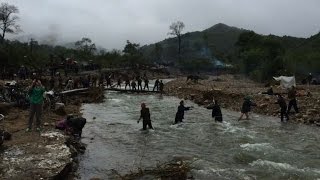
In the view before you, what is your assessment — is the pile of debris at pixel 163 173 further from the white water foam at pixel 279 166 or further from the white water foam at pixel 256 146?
the white water foam at pixel 256 146

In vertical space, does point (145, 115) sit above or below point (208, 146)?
above

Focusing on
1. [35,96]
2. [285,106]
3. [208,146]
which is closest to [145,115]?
[208,146]

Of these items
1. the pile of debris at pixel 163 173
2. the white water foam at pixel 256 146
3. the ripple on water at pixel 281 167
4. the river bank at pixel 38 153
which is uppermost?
the river bank at pixel 38 153

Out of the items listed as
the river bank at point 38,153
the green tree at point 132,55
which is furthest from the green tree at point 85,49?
the river bank at point 38,153

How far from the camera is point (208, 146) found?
19375 mm

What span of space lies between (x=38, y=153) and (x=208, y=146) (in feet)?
25.8

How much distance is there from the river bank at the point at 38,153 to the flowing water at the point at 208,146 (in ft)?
2.41

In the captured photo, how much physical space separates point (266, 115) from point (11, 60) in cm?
3273

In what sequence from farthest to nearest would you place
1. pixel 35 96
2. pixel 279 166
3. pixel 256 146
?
1. pixel 256 146
2. pixel 35 96
3. pixel 279 166

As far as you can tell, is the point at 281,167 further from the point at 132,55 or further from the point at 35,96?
the point at 132,55

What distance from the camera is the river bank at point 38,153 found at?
12164mm

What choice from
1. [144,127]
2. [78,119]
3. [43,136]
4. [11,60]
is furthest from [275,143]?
[11,60]

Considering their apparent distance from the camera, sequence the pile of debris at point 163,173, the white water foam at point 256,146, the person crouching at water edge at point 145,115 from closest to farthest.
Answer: the pile of debris at point 163,173, the white water foam at point 256,146, the person crouching at water edge at point 145,115

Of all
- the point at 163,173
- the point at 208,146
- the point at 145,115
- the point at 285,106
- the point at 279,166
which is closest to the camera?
the point at 163,173
